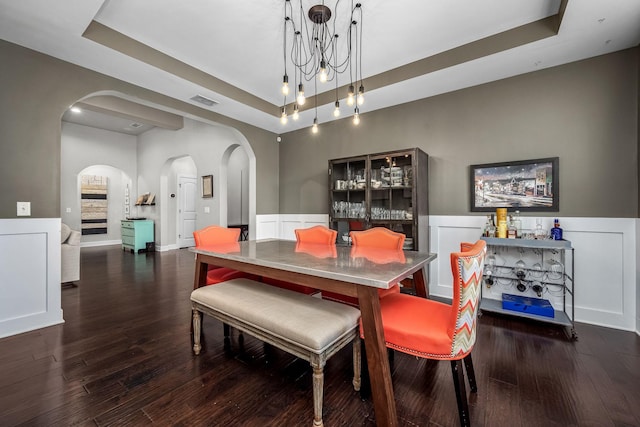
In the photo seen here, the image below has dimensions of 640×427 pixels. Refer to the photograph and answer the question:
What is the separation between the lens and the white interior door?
716 centimetres

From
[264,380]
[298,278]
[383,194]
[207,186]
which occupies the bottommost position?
[264,380]

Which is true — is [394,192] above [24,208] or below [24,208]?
above

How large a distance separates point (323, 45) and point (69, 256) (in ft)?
14.3

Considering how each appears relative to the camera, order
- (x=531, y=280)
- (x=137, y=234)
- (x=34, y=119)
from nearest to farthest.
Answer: (x=34, y=119) → (x=531, y=280) → (x=137, y=234)

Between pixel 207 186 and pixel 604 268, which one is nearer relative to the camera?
pixel 604 268

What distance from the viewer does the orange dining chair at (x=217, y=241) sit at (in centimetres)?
253

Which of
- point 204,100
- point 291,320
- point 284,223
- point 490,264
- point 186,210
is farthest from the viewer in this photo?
point 186,210

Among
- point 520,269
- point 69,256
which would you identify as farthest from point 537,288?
point 69,256

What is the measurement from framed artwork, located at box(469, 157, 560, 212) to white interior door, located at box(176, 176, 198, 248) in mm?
6727

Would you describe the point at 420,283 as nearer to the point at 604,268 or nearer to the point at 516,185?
the point at 516,185

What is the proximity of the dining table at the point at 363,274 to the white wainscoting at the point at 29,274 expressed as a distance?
1.75m

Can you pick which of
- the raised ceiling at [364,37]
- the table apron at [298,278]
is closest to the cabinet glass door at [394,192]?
the raised ceiling at [364,37]

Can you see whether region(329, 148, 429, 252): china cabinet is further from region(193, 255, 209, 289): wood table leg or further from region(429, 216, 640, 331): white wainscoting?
region(193, 255, 209, 289): wood table leg

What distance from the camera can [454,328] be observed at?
1.29 metres
